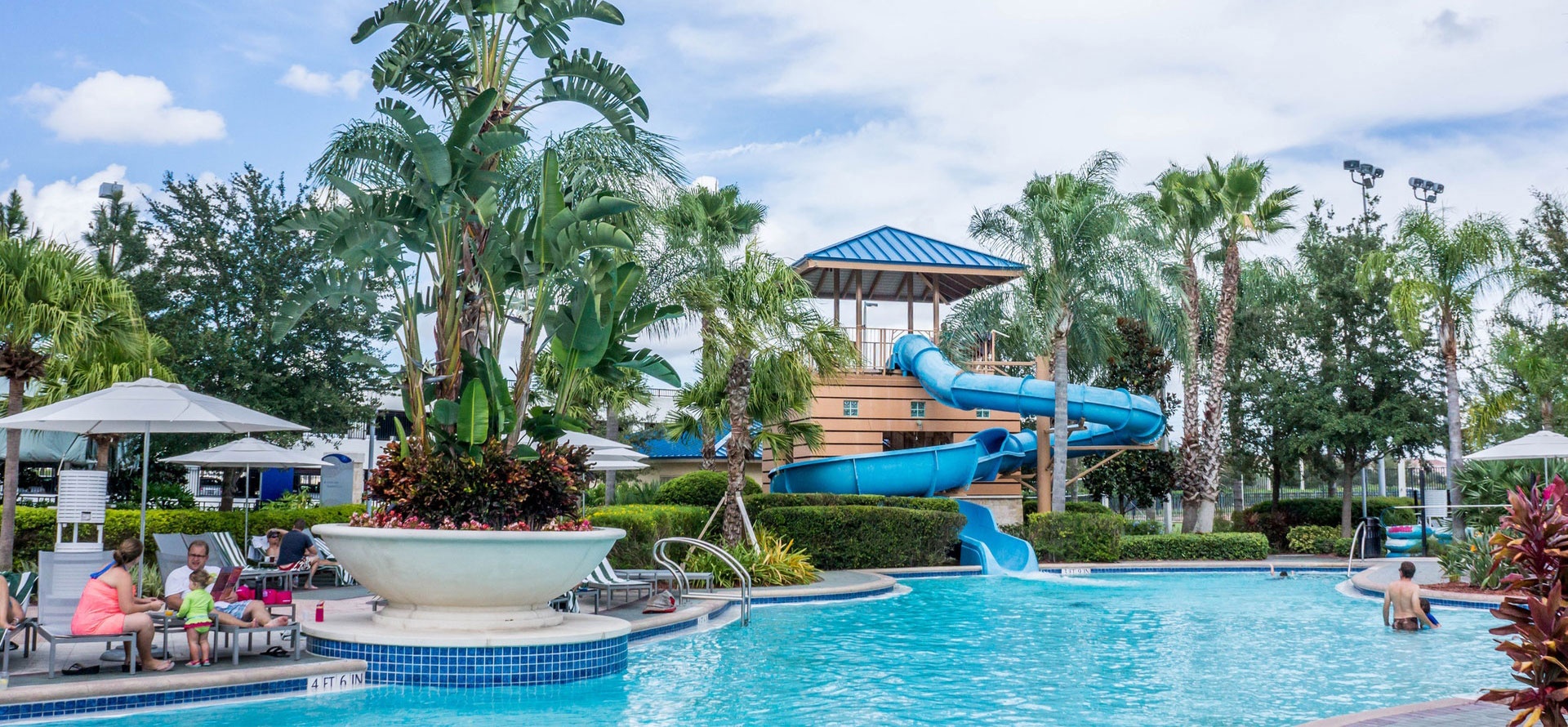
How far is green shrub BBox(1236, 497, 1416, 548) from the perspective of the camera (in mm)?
30719

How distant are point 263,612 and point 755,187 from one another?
18076 millimetres

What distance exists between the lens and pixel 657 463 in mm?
38688

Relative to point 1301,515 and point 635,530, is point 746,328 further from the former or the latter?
point 1301,515

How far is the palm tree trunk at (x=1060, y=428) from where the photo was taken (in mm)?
24906

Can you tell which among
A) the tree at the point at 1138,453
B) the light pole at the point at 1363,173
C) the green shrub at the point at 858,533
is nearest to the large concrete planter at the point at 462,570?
the green shrub at the point at 858,533

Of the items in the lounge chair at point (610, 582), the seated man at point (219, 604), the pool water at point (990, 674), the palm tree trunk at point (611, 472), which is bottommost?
the pool water at point (990, 674)

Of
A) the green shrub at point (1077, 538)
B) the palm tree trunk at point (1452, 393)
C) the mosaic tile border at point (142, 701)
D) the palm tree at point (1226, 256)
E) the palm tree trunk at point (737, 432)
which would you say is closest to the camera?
the mosaic tile border at point (142, 701)

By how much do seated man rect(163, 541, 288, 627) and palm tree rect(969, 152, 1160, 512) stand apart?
1863cm

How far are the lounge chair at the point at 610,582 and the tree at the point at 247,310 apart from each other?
A: 10202 mm

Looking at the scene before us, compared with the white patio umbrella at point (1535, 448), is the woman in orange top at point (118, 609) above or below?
below

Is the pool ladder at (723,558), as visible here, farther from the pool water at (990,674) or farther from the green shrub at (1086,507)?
the green shrub at (1086,507)

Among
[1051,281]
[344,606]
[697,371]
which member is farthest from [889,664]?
[1051,281]

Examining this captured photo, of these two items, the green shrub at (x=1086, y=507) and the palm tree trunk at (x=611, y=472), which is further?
the green shrub at (x=1086, y=507)

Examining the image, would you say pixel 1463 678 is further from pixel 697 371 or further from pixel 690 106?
pixel 697 371
